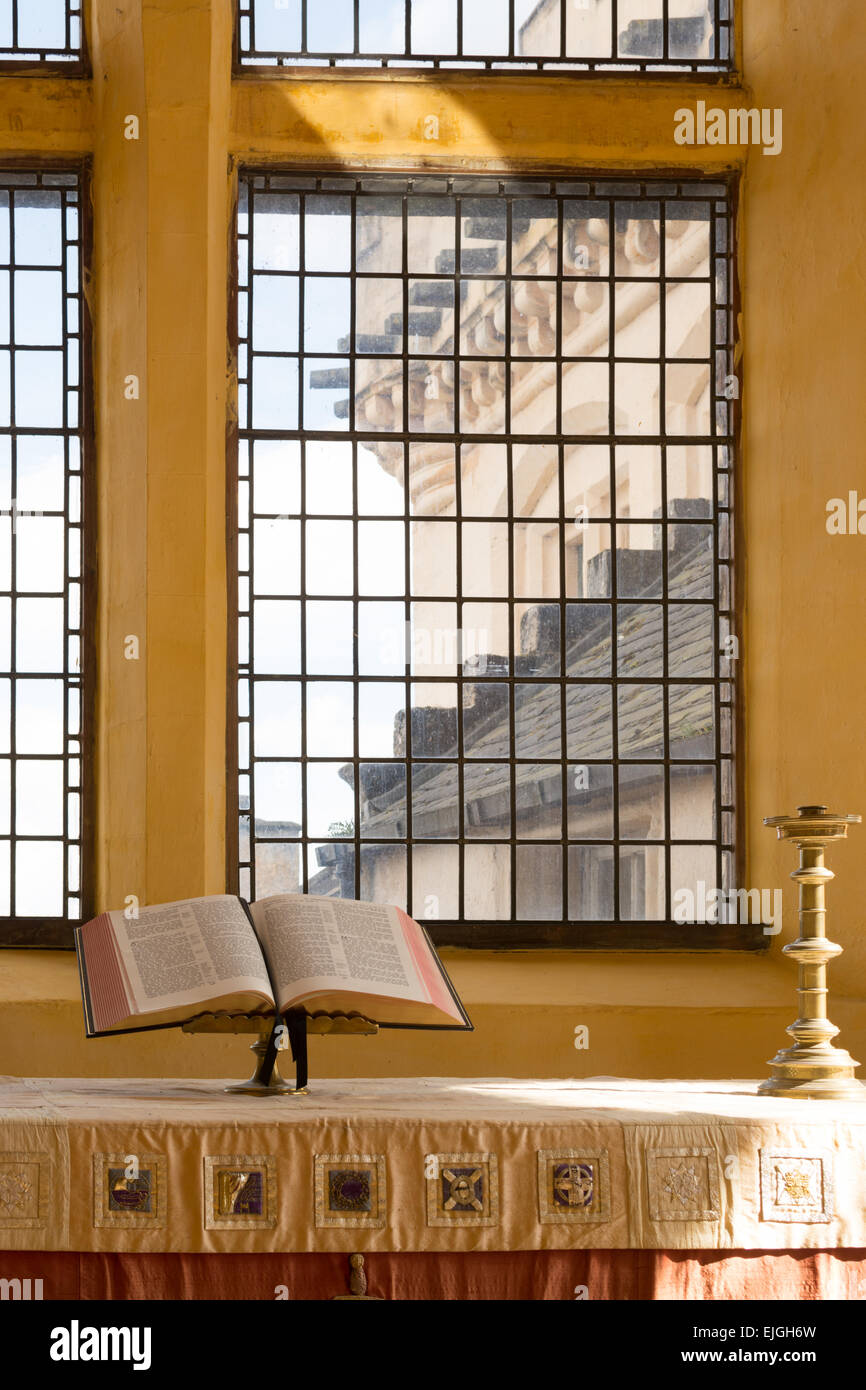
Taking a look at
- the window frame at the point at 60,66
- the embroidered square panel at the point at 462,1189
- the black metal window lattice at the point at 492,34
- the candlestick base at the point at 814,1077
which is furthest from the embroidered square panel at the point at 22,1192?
the black metal window lattice at the point at 492,34

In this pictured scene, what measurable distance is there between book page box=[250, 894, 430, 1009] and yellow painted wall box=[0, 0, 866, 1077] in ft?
7.84

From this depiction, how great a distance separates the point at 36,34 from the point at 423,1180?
620 centimetres

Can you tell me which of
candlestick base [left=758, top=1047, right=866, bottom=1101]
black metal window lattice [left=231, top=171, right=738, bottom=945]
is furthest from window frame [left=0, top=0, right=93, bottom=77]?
candlestick base [left=758, top=1047, right=866, bottom=1101]

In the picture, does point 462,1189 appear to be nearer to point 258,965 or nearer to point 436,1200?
point 436,1200

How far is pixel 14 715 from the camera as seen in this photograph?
23.9 ft

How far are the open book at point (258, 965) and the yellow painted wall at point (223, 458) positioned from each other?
2.44 meters

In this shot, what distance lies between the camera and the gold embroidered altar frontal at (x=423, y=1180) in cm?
342

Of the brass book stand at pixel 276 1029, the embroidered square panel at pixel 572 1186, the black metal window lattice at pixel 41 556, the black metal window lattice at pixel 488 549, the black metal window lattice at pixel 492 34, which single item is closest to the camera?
the embroidered square panel at pixel 572 1186

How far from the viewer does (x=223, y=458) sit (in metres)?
7.26

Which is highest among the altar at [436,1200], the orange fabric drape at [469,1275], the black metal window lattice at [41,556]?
the black metal window lattice at [41,556]

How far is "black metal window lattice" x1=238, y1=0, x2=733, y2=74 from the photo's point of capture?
7.57m

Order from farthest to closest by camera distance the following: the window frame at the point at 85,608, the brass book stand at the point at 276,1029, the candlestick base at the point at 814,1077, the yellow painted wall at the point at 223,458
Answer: the window frame at the point at 85,608, the yellow painted wall at the point at 223,458, the candlestick base at the point at 814,1077, the brass book stand at the point at 276,1029

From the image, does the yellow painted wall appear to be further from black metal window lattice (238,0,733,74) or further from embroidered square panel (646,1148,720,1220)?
embroidered square panel (646,1148,720,1220)

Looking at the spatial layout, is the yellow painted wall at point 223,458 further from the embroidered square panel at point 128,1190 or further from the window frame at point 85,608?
the embroidered square panel at point 128,1190
